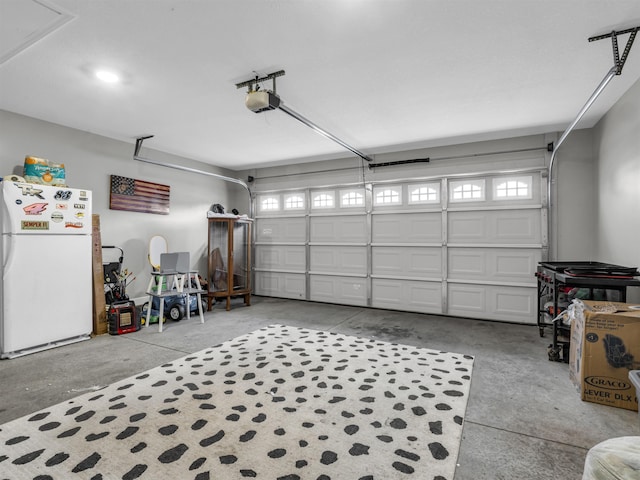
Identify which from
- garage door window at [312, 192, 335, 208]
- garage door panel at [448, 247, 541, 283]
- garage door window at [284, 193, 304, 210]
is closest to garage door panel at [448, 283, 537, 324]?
garage door panel at [448, 247, 541, 283]

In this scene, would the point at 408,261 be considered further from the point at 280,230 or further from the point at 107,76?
the point at 107,76

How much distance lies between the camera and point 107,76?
323cm

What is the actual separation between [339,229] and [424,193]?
5.76ft

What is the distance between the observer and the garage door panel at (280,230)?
7012mm

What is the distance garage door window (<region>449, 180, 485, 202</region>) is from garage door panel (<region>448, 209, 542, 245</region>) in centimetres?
23

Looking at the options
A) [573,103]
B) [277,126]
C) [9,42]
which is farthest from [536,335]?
[9,42]

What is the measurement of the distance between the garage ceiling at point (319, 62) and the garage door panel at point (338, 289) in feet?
9.53

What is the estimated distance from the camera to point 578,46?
8.92ft

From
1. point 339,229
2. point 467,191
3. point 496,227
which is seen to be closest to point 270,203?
point 339,229

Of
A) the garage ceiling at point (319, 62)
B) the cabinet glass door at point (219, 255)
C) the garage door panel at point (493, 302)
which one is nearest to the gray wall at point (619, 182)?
the garage ceiling at point (319, 62)

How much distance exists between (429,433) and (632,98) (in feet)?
12.8

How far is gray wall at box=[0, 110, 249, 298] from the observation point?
4.29 metres

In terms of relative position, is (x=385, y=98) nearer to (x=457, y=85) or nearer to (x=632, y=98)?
(x=457, y=85)

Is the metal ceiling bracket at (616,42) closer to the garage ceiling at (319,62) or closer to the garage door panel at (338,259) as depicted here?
the garage ceiling at (319,62)
